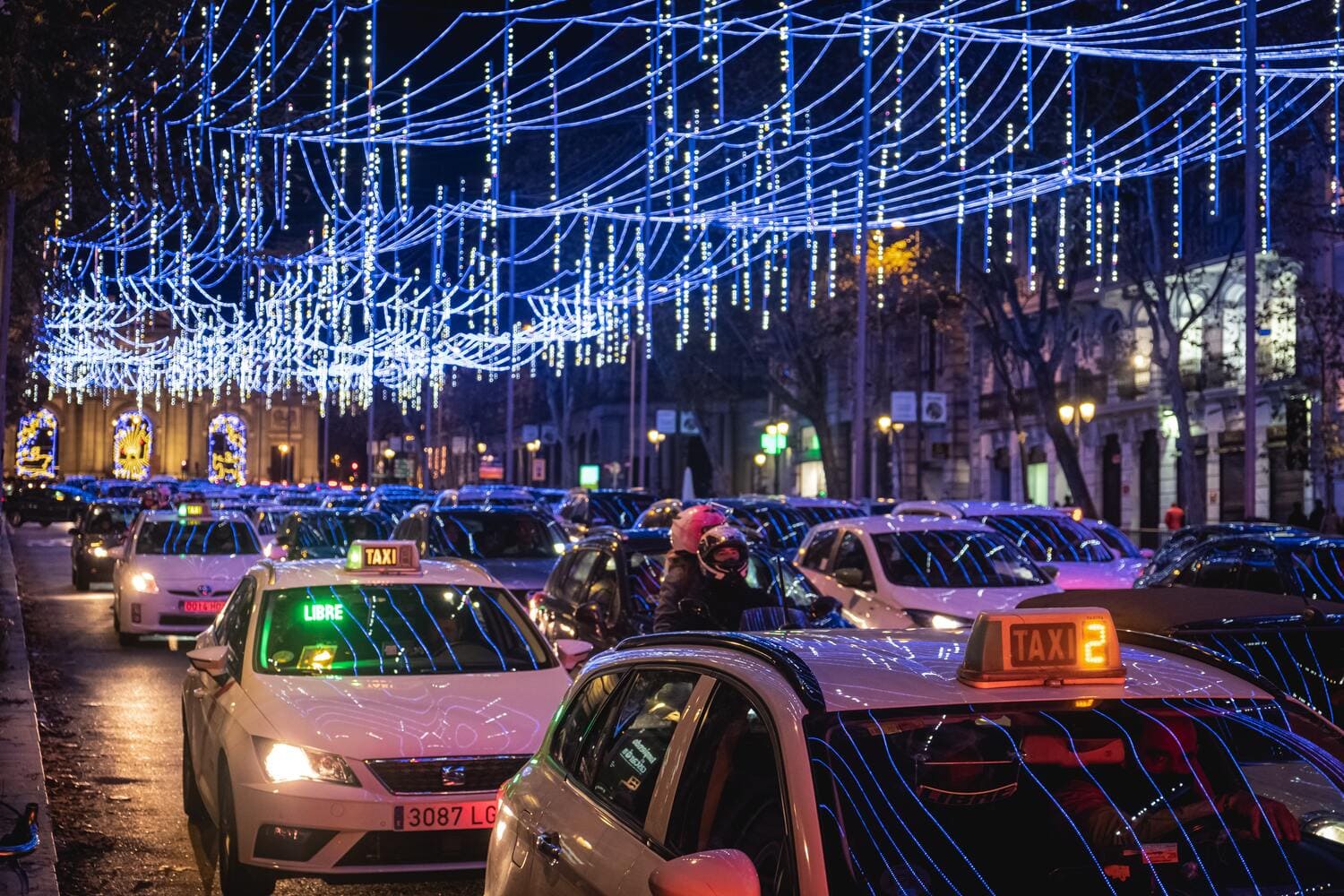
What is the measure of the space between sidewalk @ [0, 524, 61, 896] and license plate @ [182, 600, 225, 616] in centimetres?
179

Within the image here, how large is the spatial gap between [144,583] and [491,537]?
3920 millimetres

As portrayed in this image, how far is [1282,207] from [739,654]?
36.3 metres

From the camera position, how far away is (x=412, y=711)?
27.1 feet

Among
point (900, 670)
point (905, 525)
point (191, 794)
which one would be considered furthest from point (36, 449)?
point (900, 670)

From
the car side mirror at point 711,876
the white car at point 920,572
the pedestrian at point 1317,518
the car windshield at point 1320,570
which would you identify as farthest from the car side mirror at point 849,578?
the pedestrian at point 1317,518

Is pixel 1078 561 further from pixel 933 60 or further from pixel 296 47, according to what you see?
pixel 933 60

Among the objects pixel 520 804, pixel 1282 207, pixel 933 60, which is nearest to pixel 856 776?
pixel 520 804

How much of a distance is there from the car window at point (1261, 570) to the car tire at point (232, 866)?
778 centimetres

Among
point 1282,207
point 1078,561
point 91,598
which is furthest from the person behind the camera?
point 1282,207

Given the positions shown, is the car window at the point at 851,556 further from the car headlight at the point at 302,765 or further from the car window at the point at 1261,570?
the car headlight at the point at 302,765

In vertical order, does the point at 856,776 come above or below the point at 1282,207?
below

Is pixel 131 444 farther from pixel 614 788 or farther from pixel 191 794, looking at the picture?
pixel 614 788

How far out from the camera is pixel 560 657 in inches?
369

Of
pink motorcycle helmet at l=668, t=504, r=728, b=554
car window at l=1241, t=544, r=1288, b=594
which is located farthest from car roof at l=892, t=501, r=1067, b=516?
pink motorcycle helmet at l=668, t=504, r=728, b=554
